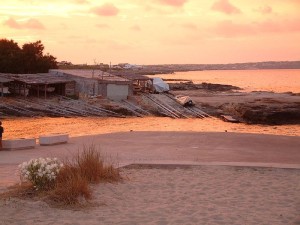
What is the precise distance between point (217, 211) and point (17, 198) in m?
3.82

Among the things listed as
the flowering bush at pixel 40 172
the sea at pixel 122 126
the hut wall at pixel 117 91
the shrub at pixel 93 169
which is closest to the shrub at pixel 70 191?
the flowering bush at pixel 40 172

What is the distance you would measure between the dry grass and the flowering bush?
0.49ft

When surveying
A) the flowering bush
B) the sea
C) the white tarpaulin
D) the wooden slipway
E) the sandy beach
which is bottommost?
the sea

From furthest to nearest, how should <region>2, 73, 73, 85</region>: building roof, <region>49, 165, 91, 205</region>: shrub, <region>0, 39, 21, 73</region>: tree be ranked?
<region>0, 39, 21, 73</region>: tree
<region>2, 73, 73, 85</region>: building roof
<region>49, 165, 91, 205</region>: shrub

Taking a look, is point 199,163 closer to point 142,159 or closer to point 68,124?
point 142,159

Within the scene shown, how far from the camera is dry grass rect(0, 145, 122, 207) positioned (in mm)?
8938

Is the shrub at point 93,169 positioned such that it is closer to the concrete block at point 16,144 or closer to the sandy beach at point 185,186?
the sandy beach at point 185,186

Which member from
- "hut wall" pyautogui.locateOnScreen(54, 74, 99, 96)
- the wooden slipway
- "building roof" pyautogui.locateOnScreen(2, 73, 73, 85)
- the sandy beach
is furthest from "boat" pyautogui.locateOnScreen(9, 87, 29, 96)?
the sandy beach

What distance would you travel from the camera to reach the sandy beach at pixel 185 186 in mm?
8219

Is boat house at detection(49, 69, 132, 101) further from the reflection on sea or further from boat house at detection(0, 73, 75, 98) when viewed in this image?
the reflection on sea

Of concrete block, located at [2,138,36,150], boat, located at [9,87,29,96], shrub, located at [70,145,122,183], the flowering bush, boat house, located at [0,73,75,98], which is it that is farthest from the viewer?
boat, located at [9,87,29,96]

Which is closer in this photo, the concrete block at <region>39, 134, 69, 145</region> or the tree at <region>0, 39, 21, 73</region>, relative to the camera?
the concrete block at <region>39, 134, 69, 145</region>

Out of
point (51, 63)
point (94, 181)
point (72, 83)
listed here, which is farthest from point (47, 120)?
point (94, 181)

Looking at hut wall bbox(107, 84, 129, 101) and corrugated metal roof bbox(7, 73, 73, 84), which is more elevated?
corrugated metal roof bbox(7, 73, 73, 84)
